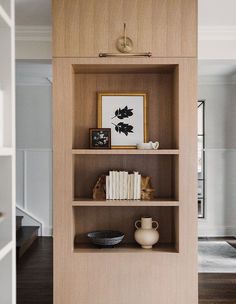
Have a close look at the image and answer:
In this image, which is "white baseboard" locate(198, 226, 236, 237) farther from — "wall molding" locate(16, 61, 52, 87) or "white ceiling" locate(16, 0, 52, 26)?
"white ceiling" locate(16, 0, 52, 26)

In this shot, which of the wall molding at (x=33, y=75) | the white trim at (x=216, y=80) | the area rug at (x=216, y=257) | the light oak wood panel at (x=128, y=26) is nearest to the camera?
the light oak wood panel at (x=128, y=26)

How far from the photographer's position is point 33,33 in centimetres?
440

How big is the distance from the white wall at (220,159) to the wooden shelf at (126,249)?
13.6 ft

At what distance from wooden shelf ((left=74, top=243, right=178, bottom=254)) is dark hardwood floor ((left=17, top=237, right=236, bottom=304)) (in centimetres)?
86

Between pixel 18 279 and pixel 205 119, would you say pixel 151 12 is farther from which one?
pixel 205 119

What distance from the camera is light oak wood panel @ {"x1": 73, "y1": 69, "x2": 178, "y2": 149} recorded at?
3.88m

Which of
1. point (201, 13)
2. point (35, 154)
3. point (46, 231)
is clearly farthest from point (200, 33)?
point (46, 231)

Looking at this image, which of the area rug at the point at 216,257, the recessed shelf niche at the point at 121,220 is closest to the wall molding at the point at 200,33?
the recessed shelf niche at the point at 121,220

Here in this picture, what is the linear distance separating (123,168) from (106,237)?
602mm

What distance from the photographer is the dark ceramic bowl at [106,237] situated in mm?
3594

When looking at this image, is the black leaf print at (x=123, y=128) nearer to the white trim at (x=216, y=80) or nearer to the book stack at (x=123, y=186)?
the book stack at (x=123, y=186)

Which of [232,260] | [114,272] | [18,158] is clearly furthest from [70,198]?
[18,158]

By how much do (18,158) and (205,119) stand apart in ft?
10.6

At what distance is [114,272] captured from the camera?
11.6ft
